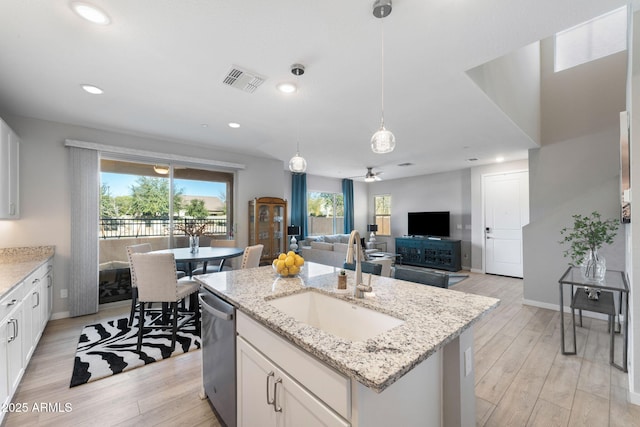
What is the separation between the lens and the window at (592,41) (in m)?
3.93

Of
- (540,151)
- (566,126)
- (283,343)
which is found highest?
(566,126)

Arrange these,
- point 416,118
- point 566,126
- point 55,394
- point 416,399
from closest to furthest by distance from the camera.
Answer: point 416,399
point 55,394
point 416,118
point 566,126

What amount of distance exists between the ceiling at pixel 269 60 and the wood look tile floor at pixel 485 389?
2563mm

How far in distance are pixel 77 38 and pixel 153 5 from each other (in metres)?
0.76

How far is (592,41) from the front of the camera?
414 centimetres

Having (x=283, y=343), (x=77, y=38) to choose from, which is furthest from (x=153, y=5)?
(x=283, y=343)

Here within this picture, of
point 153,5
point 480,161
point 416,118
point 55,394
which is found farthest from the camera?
point 480,161

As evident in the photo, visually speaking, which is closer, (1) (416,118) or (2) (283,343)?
(2) (283,343)

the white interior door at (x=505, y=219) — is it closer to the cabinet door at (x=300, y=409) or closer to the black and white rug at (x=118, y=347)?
the black and white rug at (x=118, y=347)

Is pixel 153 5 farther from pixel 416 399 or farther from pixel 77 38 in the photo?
pixel 416 399

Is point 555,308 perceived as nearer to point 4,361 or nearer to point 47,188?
point 4,361

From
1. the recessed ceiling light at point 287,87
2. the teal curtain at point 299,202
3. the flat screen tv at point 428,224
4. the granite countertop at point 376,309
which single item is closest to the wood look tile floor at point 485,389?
the granite countertop at point 376,309

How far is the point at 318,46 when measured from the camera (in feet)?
A: 6.23

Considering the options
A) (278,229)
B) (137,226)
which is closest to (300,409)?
(137,226)
